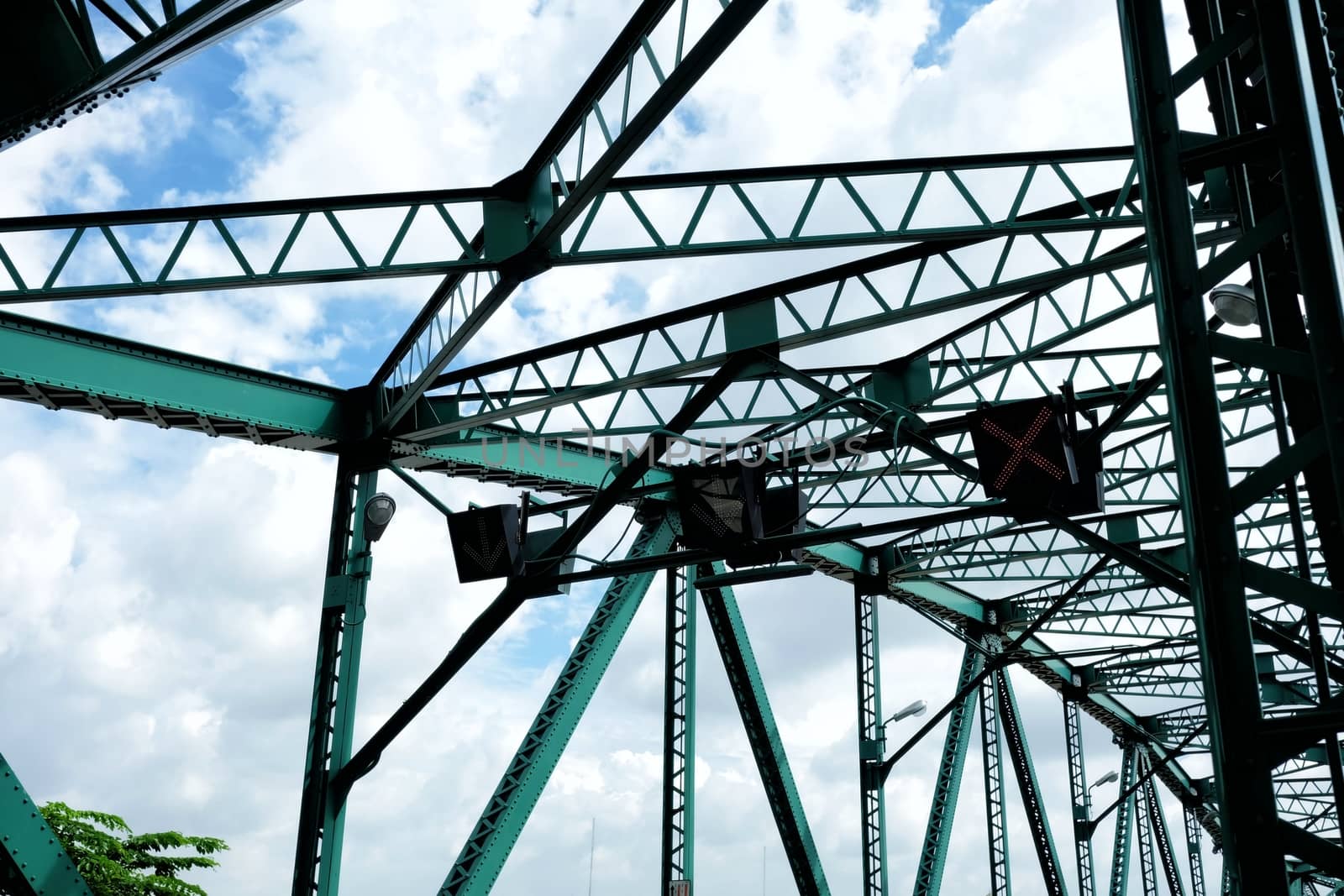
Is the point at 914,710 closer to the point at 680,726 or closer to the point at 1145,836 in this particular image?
the point at 680,726

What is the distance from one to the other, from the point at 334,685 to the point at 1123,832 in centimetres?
2941

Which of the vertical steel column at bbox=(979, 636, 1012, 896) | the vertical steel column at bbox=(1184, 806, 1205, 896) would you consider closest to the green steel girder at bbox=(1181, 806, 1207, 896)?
the vertical steel column at bbox=(1184, 806, 1205, 896)

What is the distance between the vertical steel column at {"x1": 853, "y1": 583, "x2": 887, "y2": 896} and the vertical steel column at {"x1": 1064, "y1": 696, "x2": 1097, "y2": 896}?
1167 cm

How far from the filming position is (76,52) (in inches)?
310

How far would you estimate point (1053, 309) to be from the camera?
1339cm

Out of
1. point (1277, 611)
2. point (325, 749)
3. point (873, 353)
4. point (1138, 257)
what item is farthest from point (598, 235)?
point (1277, 611)

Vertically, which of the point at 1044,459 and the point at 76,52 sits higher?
the point at 76,52

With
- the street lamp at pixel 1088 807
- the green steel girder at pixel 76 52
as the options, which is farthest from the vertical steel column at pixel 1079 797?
the green steel girder at pixel 76 52

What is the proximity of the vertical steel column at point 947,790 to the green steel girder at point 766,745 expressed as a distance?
10.9ft

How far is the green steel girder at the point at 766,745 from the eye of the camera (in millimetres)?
20078

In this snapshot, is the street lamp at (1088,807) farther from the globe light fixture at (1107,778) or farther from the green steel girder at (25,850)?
the green steel girder at (25,850)

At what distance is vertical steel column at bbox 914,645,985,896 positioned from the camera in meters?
22.9

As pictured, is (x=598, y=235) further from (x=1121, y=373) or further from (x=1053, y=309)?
(x=1121, y=373)

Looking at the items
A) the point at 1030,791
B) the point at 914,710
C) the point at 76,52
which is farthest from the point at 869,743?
the point at 76,52
